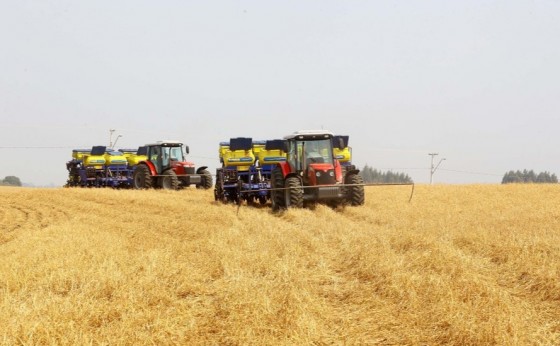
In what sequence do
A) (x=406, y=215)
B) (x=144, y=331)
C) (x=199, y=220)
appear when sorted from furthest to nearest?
1. (x=406, y=215)
2. (x=199, y=220)
3. (x=144, y=331)

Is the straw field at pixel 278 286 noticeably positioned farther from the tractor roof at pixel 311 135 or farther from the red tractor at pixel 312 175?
the tractor roof at pixel 311 135

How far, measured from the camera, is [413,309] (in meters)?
4.70

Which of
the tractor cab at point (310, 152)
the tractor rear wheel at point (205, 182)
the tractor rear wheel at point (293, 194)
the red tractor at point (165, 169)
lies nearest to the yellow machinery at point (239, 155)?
the tractor cab at point (310, 152)

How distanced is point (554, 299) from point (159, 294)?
4.07 metres

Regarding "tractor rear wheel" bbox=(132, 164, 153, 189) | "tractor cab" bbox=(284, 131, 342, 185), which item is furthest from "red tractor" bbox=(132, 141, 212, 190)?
"tractor cab" bbox=(284, 131, 342, 185)

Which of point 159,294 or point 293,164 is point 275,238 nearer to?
point 159,294

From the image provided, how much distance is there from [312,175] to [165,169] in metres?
10.8

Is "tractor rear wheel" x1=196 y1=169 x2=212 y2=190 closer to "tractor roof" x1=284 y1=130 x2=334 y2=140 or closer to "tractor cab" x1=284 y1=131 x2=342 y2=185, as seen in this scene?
"tractor cab" x1=284 y1=131 x2=342 y2=185

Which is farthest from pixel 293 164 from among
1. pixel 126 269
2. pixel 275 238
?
pixel 126 269

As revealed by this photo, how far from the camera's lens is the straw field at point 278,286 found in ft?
13.3

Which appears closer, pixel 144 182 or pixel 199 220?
pixel 199 220

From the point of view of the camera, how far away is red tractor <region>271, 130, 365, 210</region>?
45.2 feet

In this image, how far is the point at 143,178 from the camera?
74.5ft

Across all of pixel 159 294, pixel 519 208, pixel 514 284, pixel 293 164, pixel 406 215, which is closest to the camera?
pixel 159 294
